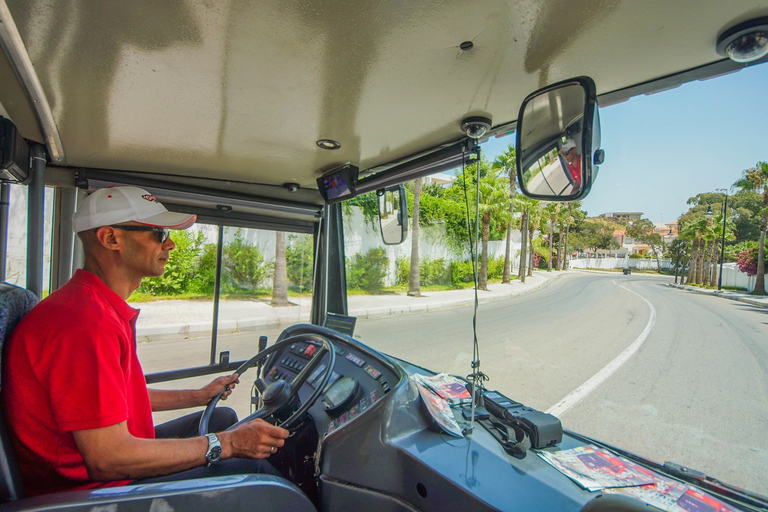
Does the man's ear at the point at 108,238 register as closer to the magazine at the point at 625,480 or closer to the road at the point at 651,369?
the magazine at the point at 625,480

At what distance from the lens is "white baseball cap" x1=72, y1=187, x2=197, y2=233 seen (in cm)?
158

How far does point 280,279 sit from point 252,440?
8.76ft

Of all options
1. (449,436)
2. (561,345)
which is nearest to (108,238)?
(449,436)

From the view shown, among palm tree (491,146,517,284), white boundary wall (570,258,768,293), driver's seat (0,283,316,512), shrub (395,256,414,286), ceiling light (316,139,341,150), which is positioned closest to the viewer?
driver's seat (0,283,316,512)

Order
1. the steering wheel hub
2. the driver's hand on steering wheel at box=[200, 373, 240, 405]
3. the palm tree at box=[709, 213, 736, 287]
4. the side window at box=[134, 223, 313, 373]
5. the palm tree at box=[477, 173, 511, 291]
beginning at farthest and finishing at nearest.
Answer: the side window at box=[134, 223, 313, 373]
the palm tree at box=[477, 173, 511, 291]
the driver's hand on steering wheel at box=[200, 373, 240, 405]
the steering wheel hub
the palm tree at box=[709, 213, 736, 287]

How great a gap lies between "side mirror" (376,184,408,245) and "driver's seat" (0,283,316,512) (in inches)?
77.2

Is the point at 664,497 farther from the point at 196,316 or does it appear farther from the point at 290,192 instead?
the point at 196,316

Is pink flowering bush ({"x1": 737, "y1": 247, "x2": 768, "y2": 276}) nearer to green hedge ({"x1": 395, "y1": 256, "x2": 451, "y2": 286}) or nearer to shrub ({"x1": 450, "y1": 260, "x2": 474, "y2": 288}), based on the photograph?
shrub ({"x1": 450, "y1": 260, "x2": 474, "y2": 288})

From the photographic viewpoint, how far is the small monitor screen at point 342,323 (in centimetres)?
311

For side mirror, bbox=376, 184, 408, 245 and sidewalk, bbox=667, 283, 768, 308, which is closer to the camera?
sidewalk, bbox=667, 283, 768, 308

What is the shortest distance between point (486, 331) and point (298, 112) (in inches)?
103

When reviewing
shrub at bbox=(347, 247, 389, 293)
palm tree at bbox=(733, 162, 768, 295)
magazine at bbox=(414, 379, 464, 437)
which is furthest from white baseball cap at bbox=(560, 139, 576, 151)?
shrub at bbox=(347, 247, 389, 293)

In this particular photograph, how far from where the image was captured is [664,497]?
48.9 inches

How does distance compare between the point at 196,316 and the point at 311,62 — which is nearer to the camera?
the point at 311,62
